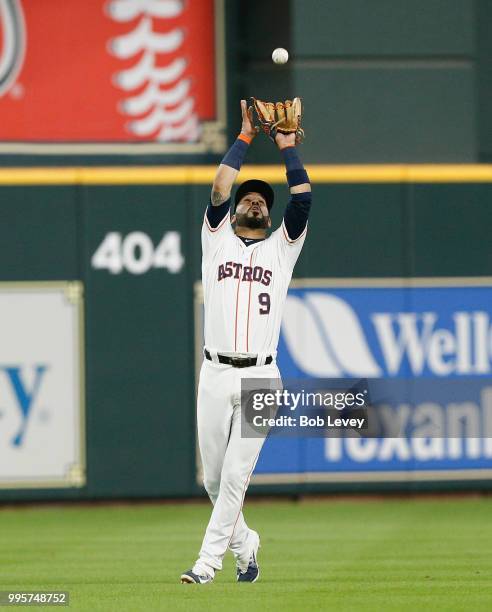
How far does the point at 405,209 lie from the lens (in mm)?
13156

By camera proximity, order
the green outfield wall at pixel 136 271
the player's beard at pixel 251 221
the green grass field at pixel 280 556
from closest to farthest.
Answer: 1. the green grass field at pixel 280 556
2. the player's beard at pixel 251 221
3. the green outfield wall at pixel 136 271

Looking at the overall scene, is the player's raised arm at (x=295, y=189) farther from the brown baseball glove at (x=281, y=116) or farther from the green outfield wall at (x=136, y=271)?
the green outfield wall at (x=136, y=271)

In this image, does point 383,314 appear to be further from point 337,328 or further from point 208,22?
point 208,22

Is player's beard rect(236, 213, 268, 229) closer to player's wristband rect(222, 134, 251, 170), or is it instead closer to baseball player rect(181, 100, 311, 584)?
baseball player rect(181, 100, 311, 584)

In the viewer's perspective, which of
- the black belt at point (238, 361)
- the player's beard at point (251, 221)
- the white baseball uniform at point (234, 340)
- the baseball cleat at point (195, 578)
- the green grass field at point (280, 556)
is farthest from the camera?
the player's beard at point (251, 221)

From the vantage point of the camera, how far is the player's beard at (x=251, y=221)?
8383 mm

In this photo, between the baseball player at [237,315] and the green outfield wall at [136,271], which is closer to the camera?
the baseball player at [237,315]

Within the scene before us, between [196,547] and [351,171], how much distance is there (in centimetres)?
383

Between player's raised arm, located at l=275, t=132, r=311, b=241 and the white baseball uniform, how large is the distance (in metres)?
0.06

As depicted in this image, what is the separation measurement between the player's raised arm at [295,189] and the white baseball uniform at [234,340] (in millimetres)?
64

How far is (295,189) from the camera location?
827 centimetres

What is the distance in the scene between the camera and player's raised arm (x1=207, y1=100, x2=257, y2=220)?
26.8 feet

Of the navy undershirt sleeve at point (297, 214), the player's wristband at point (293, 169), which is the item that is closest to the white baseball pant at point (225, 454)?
the navy undershirt sleeve at point (297, 214)

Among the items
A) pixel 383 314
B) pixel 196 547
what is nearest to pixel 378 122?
pixel 383 314
